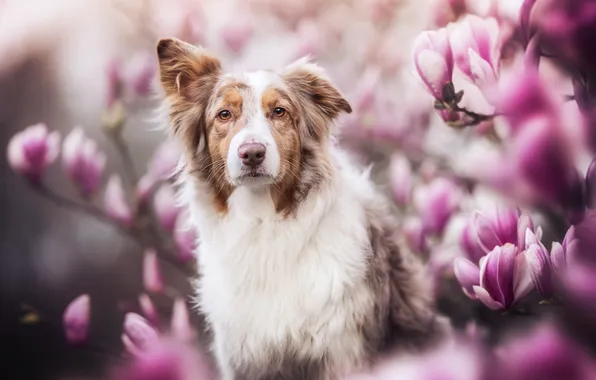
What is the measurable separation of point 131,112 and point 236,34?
0.42 metres

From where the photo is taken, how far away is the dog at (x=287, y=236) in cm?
163

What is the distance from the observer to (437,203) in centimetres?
182

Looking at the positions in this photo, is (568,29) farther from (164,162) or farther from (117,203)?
(117,203)

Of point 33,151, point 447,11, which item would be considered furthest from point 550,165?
point 33,151

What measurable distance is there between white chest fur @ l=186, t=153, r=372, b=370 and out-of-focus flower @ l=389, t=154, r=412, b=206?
180 millimetres

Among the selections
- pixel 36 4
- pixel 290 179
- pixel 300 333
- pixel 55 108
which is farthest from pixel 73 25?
pixel 300 333

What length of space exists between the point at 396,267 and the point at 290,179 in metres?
0.41

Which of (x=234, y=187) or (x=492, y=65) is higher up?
(x=492, y=65)

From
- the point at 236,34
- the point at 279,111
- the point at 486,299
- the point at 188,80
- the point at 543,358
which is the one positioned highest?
the point at 236,34

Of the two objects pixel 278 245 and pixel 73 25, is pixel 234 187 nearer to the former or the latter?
pixel 278 245

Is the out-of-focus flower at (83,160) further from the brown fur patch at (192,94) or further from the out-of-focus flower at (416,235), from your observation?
the out-of-focus flower at (416,235)

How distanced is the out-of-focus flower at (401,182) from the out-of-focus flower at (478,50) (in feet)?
1.09

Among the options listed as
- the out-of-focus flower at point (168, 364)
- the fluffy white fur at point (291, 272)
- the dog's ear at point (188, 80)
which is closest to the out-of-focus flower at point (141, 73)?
the dog's ear at point (188, 80)

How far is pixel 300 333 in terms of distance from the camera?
5.41 ft
